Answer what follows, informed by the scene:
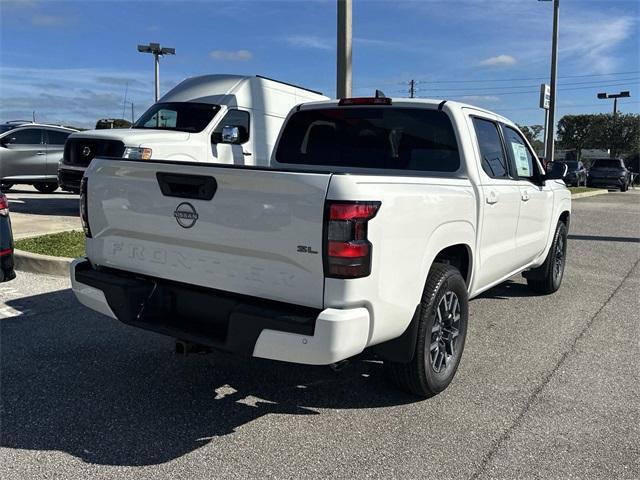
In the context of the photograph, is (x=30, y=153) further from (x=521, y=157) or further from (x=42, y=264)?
(x=521, y=157)

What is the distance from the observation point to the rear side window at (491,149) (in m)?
4.62

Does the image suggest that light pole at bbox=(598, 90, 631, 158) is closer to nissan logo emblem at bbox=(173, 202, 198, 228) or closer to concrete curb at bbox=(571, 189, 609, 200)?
concrete curb at bbox=(571, 189, 609, 200)

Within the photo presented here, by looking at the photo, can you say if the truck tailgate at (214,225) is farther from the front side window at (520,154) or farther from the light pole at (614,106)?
the light pole at (614,106)

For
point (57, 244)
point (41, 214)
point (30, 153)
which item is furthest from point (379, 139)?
point (30, 153)

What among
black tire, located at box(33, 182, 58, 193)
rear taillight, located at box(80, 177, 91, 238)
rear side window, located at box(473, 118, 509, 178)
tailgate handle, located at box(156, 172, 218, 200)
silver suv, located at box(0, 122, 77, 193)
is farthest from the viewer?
black tire, located at box(33, 182, 58, 193)

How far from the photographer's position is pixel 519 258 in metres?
5.32

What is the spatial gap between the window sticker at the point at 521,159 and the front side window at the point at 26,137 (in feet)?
42.9

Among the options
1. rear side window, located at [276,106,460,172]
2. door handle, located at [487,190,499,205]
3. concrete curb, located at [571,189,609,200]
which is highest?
rear side window, located at [276,106,460,172]

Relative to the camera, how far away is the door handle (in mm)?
4352

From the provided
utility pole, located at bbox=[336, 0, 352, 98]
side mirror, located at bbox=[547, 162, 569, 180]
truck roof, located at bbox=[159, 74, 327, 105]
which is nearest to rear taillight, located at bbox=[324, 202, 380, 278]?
side mirror, located at bbox=[547, 162, 569, 180]

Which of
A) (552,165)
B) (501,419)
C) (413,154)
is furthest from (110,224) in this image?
(552,165)

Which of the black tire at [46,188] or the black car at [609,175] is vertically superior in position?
the black car at [609,175]

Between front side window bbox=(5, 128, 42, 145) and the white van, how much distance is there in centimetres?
462

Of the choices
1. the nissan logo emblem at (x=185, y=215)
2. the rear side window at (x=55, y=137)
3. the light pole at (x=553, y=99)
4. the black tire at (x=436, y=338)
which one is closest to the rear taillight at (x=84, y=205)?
the nissan logo emblem at (x=185, y=215)
